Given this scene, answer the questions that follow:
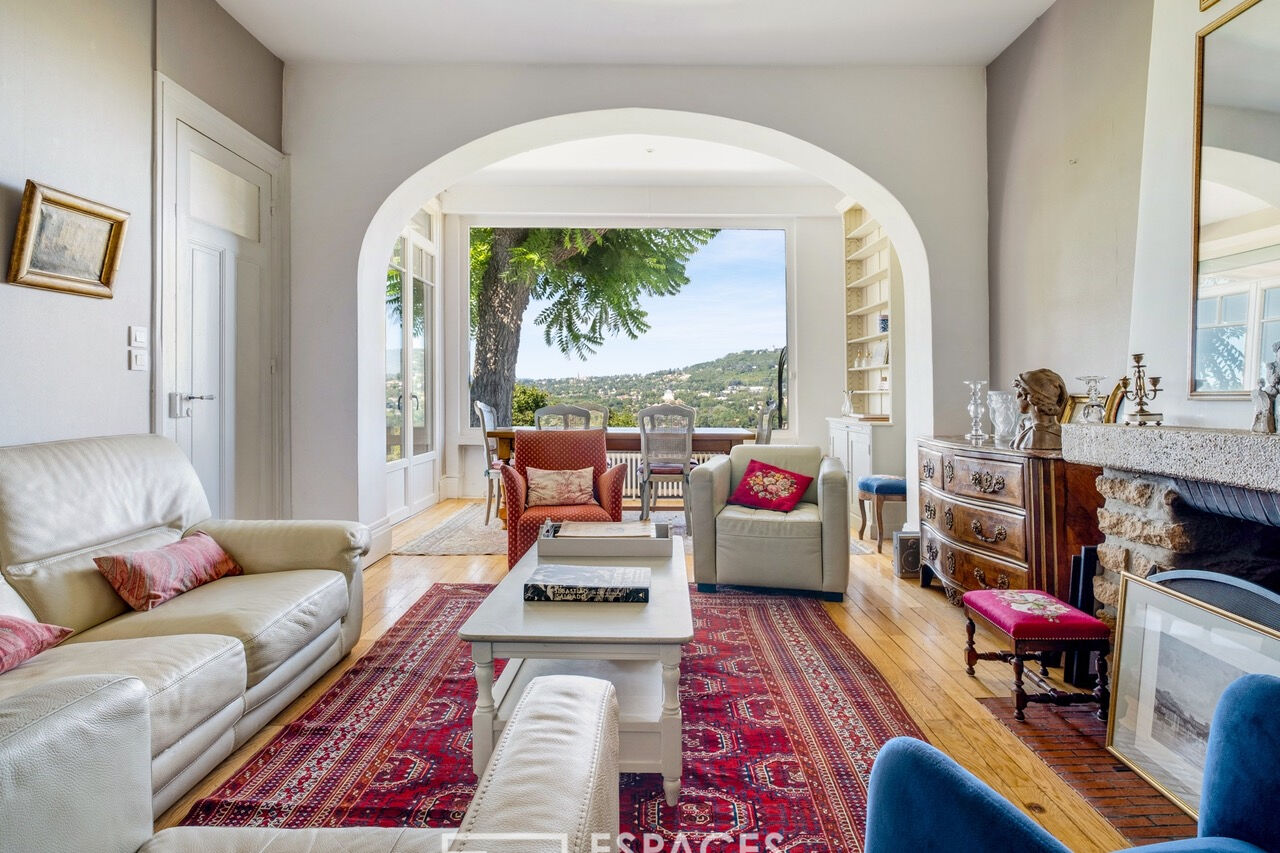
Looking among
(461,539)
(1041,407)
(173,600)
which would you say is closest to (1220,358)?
(1041,407)

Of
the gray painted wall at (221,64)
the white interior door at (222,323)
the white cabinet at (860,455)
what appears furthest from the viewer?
the white cabinet at (860,455)

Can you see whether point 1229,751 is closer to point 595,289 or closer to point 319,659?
point 319,659

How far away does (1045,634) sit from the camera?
229cm

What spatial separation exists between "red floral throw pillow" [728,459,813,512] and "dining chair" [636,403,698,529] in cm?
142

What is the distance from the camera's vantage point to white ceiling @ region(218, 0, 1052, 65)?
3.67 meters

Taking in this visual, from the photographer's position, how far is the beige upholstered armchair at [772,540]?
144 inches

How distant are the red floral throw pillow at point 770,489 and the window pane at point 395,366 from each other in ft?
10.6

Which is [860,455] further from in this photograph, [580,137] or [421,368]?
[421,368]

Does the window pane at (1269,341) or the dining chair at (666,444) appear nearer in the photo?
the window pane at (1269,341)

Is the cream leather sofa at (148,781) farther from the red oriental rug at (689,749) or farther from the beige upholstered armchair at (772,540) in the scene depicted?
the beige upholstered armchair at (772,540)

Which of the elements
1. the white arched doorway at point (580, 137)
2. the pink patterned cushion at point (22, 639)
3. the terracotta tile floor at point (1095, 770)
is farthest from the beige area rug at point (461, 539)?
the terracotta tile floor at point (1095, 770)

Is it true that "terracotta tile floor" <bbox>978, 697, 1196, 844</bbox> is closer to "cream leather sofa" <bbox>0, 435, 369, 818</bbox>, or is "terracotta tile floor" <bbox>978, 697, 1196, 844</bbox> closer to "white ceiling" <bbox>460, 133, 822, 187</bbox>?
"cream leather sofa" <bbox>0, 435, 369, 818</bbox>

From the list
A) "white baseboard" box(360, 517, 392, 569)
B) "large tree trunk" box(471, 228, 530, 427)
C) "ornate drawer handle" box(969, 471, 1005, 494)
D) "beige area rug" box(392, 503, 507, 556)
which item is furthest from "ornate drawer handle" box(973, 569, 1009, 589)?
"large tree trunk" box(471, 228, 530, 427)

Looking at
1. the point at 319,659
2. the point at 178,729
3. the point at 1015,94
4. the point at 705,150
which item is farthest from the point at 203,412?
the point at 1015,94
